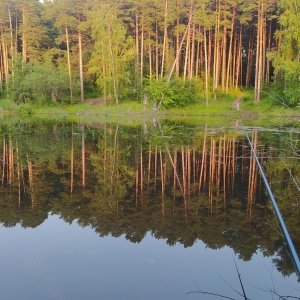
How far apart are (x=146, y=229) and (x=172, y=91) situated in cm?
2977

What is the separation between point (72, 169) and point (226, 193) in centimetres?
459

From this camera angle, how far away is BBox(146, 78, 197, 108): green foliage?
113ft

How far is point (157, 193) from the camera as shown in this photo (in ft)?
24.6

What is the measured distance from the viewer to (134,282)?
4035 millimetres

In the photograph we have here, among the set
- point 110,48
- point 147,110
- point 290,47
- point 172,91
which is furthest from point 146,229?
point 110,48

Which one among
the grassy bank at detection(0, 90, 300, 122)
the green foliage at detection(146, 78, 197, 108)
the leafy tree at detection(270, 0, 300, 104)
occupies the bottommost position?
the grassy bank at detection(0, 90, 300, 122)

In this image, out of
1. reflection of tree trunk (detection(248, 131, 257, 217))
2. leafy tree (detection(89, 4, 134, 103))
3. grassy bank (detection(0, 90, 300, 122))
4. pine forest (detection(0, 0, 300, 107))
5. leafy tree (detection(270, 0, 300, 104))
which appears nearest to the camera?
reflection of tree trunk (detection(248, 131, 257, 217))

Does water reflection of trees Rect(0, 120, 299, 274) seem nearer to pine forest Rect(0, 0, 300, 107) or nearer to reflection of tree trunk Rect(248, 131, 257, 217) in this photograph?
reflection of tree trunk Rect(248, 131, 257, 217)

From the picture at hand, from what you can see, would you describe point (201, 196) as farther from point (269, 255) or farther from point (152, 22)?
point (152, 22)

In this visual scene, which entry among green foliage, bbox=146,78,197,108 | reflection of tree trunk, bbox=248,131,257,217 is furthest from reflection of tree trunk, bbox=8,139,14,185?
green foliage, bbox=146,78,197,108

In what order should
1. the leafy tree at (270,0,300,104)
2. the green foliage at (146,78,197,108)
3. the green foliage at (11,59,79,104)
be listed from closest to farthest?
the leafy tree at (270,0,300,104) → the green foliage at (146,78,197,108) → the green foliage at (11,59,79,104)

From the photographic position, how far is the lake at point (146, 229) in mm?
4004

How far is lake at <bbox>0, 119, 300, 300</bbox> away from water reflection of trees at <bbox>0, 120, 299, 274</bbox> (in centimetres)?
2

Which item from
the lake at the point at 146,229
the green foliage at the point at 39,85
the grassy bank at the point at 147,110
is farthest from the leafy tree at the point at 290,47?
the green foliage at the point at 39,85
